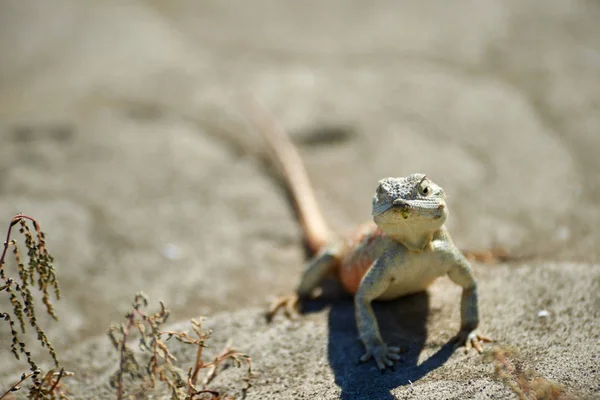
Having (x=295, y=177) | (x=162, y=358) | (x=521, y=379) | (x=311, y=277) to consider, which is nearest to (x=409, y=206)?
(x=521, y=379)

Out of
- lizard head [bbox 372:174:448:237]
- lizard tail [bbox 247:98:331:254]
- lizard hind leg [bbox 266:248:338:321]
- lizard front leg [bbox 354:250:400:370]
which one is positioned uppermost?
lizard tail [bbox 247:98:331:254]

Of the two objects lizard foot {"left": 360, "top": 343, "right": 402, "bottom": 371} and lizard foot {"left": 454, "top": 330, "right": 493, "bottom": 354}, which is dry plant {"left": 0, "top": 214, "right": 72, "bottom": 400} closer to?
lizard foot {"left": 360, "top": 343, "right": 402, "bottom": 371}

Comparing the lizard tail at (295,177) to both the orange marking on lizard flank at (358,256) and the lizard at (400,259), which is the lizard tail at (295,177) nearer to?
the orange marking on lizard flank at (358,256)

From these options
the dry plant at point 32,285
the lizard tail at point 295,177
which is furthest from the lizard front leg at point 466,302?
the dry plant at point 32,285

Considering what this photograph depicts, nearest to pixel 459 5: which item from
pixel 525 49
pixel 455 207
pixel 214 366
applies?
pixel 525 49

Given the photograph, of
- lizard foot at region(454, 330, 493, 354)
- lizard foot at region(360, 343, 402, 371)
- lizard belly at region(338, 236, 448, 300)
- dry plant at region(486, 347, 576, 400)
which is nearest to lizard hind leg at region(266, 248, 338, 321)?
lizard belly at region(338, 236, 448, 300)

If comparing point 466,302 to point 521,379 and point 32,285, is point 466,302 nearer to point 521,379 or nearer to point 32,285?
point 521,379

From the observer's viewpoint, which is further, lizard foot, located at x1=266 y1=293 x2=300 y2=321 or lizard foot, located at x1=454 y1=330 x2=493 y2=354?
→ lizard foot, located at x1=266 y1=293 x2=300 y2=321

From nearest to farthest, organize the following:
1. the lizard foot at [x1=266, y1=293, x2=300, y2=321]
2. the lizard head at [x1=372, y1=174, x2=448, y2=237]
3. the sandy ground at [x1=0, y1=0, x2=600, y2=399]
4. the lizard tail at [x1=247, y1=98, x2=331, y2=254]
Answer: the lizard head at [x1=372, y1=174, x2=448, y2=237] < the sandy ground at [x1=0, y1=0, x2=600, y2=399] < the lizard foot at [x1=266, y1=293, x2=300, y2=321] < the lizard tail at [x1=247, y1=98, x2=331, y2=254]

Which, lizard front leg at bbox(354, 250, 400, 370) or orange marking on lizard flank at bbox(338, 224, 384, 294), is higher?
orange marking on lizard flank at bbox(338, 224, 384, 294)
